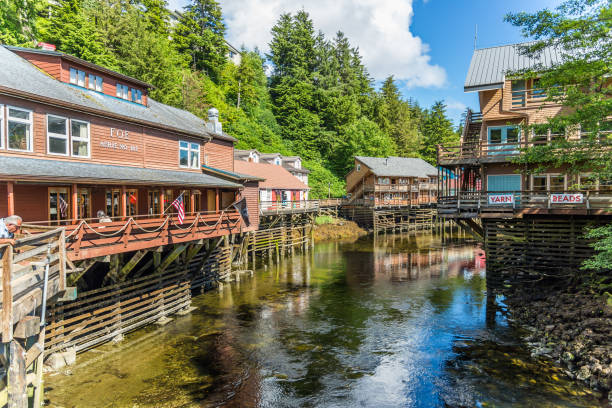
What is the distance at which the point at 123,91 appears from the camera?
68.2 ft

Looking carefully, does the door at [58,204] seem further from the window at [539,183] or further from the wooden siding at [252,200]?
the window at [539,183]

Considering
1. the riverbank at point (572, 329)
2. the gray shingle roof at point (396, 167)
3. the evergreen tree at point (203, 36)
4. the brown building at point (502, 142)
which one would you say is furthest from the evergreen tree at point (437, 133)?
the riverbank at point (572, 329)

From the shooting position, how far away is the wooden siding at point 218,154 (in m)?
25.9

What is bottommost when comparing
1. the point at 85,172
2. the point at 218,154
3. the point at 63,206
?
the point at 63,206

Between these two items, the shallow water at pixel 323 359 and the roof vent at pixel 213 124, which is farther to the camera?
the roof vent at pixel 213 124

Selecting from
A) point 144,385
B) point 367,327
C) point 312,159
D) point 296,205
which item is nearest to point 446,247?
point 296,205

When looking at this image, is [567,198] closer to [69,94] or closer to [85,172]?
[85,172]

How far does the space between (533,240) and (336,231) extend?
3086 centimetres

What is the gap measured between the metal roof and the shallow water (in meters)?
13.7

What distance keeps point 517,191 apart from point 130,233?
19170 millimetres

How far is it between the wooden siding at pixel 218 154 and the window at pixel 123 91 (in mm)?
5541

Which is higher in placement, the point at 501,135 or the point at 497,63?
the point at 497,63

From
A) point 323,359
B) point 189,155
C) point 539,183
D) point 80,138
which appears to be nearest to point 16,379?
point 323,359

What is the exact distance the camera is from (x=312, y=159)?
6662 cm
